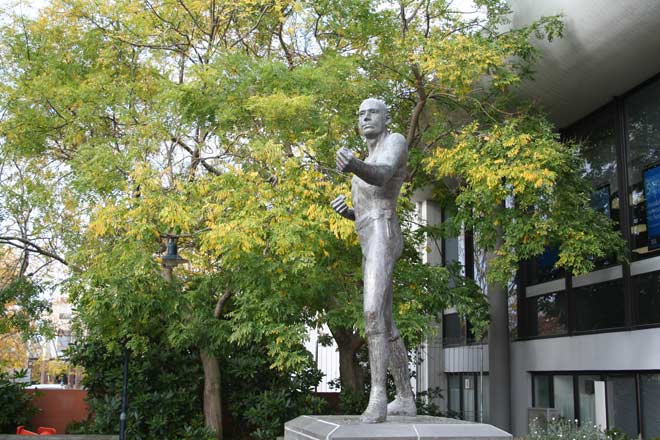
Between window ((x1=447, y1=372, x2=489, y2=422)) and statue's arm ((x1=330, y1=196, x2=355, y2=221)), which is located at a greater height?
statue's arm ((x1=330, y1=196, x2=355, y2=221))

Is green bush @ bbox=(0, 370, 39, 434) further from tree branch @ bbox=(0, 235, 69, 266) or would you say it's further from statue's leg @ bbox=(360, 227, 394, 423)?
statue's leg @ bbox=(360, 227, 394, 423)

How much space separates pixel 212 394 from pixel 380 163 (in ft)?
43.7

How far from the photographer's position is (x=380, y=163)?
664cm

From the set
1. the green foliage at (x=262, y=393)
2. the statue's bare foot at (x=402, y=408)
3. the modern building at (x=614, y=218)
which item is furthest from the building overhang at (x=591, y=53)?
the statue's bare foot at (x=402, y=408)

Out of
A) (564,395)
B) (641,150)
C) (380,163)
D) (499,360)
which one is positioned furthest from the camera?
(499,360)

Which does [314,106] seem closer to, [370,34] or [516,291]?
[370,34]

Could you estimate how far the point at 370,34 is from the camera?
16.0 metres

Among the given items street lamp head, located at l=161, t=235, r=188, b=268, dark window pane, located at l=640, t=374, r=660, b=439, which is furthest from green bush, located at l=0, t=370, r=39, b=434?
dark window pane, located at l=640, t=374, r=660, b=439

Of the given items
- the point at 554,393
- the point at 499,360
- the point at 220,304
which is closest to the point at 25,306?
the point at 220,304

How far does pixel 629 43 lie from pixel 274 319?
788cm

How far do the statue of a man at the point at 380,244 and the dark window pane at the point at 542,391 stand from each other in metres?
13.2

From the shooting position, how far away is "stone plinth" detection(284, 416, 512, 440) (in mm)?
5828

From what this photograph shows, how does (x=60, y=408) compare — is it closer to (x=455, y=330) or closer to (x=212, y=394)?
(x=212, y=394)

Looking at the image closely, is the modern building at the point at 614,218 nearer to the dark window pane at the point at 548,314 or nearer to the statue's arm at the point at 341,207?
the dark window pane at the point at 548,314
